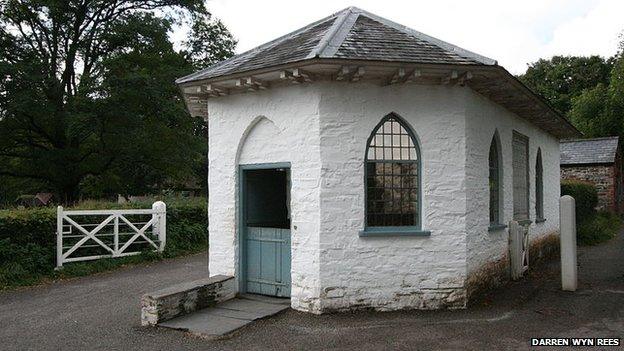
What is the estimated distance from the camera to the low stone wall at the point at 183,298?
757 cm

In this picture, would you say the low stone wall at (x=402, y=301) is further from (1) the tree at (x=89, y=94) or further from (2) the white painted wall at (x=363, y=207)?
(1) the tree at (x=89, y=94)

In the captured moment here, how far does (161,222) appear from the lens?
15172 mm

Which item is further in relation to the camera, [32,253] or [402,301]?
[32,253]

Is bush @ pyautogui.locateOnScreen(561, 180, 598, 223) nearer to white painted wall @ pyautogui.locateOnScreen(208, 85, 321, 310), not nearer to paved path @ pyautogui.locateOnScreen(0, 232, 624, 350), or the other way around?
paved path @ pyautogui.locateOnScreen(0, 232, 624, 350)

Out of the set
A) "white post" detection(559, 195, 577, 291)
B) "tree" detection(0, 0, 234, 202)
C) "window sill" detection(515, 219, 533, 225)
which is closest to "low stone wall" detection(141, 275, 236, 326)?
"white post" detection(559, 195, 577, 291)

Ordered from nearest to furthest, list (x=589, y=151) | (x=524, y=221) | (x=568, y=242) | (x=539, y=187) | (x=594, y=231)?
(x=568, y=242), (x=524, y=221), (x=539, y=187), (x=594, y=231), (x=589, y=151)

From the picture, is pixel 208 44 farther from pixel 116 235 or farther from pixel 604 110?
pixel 604 110

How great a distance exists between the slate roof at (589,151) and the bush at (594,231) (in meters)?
4.68

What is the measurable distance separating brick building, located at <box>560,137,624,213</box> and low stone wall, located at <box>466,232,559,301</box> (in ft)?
52.6

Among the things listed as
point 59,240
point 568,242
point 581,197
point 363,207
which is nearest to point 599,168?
point 581,197

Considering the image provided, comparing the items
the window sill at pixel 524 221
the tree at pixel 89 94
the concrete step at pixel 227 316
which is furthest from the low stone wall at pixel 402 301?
the tree at pixel 89 94

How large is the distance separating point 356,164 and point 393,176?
76 cm

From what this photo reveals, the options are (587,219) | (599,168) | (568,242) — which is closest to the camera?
(568,242)

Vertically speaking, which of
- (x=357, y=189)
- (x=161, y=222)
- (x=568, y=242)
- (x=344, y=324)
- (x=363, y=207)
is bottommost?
(x=344, y=324)
